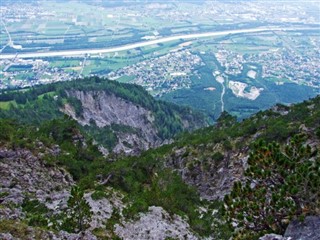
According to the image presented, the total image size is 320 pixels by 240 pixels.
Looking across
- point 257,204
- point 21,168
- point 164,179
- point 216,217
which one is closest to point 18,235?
point 257,204

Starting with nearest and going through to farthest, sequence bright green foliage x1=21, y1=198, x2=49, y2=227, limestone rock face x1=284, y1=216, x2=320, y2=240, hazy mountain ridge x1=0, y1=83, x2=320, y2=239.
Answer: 1. limestone rock face x1=284, y1=216, x2=320, y2=240
2. hazy mountain ridge x1=0, y1=83, x2=320, y2=239
3. bright green foliage x1=21, y1=198, x2=49, y2=227

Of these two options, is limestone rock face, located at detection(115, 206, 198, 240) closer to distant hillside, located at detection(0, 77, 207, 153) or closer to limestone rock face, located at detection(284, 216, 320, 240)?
limestone rock face, located at detection(284, 216, 320, 240)

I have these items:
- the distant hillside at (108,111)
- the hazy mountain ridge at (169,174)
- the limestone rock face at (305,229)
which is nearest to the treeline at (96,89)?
the distant hillside at (108,111)

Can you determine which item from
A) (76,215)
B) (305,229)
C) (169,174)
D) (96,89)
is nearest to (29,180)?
(76,215)

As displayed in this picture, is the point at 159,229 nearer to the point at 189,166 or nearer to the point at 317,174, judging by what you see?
the point at 317,174

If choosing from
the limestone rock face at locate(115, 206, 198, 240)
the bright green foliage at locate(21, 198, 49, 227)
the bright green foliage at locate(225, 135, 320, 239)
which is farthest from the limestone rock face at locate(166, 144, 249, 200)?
the bright green foliage at locate(225, 135, 320, 239)
